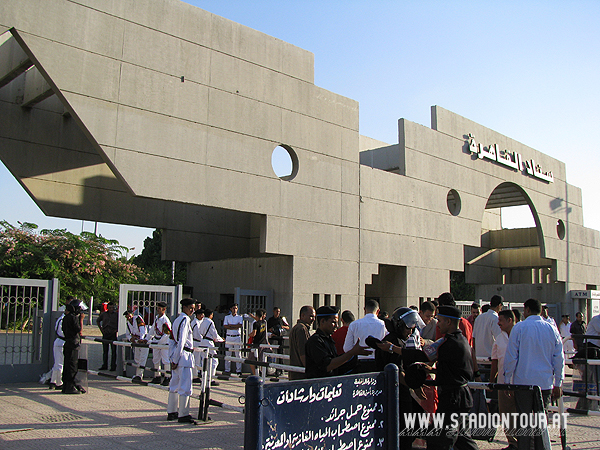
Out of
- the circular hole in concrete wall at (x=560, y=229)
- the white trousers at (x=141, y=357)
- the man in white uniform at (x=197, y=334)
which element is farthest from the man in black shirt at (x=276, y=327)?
the circular hole in concrete wall at (x=560, y=229)

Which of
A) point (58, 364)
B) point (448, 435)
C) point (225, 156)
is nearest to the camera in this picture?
point (448, 435)

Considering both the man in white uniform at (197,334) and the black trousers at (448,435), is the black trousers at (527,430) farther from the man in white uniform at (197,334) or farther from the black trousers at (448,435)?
the man in white uniform at (197,334)

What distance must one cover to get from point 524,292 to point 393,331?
2668 cm

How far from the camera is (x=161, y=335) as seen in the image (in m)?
12.2

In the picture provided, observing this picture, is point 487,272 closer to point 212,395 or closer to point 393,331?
point 212,395

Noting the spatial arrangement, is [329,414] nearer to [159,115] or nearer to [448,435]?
[448,435]

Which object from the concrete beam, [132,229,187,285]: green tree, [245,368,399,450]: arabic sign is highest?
the concrete beam

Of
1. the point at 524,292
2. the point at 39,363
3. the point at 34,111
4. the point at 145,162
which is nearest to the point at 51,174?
the point at 34,111

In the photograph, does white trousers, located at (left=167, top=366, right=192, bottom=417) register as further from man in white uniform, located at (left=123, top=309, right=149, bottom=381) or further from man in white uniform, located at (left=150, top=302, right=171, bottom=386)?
man in white uniform, located at (left=123, top=309, right=149, bottom=381)

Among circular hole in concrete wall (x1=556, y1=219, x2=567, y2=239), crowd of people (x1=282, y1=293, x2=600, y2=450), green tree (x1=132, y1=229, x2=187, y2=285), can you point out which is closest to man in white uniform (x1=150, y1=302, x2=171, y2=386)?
crowd of people (x1=282, y1=293, x2=600, y2=450)

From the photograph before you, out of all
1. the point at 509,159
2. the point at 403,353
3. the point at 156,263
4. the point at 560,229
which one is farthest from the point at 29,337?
the point at 156,263

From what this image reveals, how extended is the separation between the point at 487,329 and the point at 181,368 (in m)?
5.16

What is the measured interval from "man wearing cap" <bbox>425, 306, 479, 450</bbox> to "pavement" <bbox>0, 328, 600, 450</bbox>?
2350 mm

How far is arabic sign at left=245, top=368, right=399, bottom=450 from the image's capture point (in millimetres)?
3938
